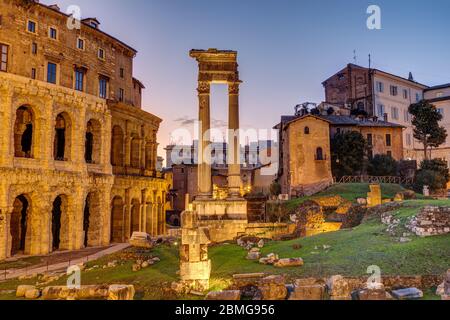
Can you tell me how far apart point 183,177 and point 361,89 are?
98.9 feet

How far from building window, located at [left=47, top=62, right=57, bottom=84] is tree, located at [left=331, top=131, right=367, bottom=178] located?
29845 millimetres

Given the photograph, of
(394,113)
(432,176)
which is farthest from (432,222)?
(394,113)

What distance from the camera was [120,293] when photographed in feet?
37.5

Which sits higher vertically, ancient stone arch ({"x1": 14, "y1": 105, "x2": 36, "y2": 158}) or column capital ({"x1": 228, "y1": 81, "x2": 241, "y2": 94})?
column capital ({"x1": 228, "y1": 81, "x2": 241, "y2": 94})

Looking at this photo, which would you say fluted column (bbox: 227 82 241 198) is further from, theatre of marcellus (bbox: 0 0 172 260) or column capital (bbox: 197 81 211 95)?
theatre of marcellus (bbox: 0 0 172 260)

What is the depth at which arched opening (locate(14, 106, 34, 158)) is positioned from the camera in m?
28.1

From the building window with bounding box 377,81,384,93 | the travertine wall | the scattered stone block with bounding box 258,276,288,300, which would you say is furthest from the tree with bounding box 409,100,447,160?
the scattered stone block with bounding box 258,276,288,300

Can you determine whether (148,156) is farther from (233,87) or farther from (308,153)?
(308,153)

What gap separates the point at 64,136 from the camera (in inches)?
1250

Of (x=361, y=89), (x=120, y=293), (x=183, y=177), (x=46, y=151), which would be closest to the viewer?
(x=120, y=293)

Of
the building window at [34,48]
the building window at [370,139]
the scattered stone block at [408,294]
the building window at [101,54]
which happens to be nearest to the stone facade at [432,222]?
the scattered stone block at [408,294]

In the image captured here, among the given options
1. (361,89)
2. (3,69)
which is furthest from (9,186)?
(361,89)

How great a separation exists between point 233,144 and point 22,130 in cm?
1681
